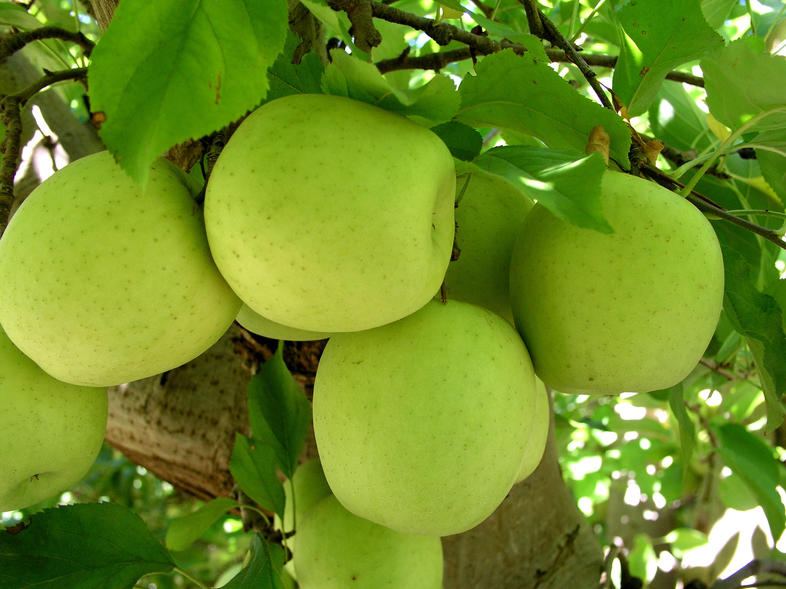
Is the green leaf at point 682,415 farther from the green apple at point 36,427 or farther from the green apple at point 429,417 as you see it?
the green apple at point 36,427

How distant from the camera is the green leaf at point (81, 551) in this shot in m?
0.76

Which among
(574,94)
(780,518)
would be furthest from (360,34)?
(780,518)

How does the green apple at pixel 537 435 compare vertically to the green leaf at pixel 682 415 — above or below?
above

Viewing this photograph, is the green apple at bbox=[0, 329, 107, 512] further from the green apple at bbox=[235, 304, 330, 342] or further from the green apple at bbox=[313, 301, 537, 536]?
the green apple at bbox=[313, 301, 537, 536]

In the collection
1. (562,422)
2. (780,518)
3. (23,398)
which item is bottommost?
(562,422)

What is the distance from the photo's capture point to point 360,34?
0.68m

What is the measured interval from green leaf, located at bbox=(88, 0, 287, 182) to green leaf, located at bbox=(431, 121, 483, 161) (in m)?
0.24

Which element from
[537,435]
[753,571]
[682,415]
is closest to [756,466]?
[753,571]

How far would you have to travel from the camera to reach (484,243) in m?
0.77

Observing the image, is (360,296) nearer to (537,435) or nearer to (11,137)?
(537,435)

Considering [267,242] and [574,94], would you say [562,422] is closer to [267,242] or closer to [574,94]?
[574,94]

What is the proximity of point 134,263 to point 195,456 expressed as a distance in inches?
32.0

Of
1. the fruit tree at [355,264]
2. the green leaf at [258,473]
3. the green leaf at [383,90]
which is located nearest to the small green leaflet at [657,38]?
the fruit tree at [355,264]

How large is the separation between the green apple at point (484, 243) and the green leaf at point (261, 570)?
16.8 inches
